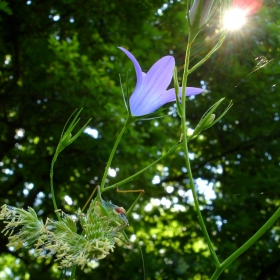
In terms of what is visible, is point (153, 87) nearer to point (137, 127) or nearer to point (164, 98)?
point (164, 98)

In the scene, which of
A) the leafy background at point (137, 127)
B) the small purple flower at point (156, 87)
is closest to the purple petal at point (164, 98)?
the small purple flower at point (156, 87)

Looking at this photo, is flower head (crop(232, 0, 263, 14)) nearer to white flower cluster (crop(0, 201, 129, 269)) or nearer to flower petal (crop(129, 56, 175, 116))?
flower petal (crop(129, 56, 175, 116))

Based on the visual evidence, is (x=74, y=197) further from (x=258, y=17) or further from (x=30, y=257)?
(x=258, y=17)

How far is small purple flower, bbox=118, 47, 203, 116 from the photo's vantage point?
2.52 feet

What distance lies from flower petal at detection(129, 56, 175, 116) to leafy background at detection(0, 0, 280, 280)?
2.81m

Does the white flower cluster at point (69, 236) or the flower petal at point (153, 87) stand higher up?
the flower petal at point (153, 87)

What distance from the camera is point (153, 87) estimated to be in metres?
0.78

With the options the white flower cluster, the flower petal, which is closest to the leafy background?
the flower petal

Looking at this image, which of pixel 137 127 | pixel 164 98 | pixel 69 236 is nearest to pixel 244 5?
pixel 164 98

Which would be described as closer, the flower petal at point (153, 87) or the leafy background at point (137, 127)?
the flower petal at point (153, 87)

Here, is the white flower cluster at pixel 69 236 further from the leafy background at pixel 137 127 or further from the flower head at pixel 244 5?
the leafy background at pixel 137 127

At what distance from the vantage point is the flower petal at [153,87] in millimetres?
767

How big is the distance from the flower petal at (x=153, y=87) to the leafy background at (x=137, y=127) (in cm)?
281

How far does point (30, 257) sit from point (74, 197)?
1819mm
